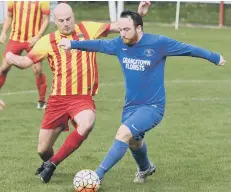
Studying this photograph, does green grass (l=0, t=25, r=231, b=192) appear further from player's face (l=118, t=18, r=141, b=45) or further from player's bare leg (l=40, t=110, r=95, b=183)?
player's face (l=118, t=18, r=141, b=45)

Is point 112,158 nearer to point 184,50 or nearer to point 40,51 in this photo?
point 184,50

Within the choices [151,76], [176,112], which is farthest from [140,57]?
[176,112]

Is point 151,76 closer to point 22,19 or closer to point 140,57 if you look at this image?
point 140,57

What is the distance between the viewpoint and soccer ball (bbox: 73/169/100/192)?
841cm

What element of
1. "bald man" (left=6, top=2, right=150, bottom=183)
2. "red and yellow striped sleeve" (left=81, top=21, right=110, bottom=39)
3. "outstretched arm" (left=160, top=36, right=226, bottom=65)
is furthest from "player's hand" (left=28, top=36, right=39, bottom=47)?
"outstretched arm" (left=160, top=36, right=226, bottom=65)

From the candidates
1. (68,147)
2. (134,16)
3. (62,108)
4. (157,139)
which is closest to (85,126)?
(68,147)

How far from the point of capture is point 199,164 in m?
10.2

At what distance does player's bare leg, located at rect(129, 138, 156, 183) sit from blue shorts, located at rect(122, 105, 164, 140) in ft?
1.01

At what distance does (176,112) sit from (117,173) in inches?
201

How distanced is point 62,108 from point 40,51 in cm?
76

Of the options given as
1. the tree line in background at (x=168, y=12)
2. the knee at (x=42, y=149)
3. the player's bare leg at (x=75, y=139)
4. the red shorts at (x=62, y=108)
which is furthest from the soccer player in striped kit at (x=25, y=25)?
the tree line in background at (x=168, y=12)

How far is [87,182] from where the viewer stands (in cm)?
840

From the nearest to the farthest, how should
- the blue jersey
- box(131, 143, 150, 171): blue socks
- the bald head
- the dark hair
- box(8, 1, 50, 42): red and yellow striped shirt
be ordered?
the dark hair
the blue jersey
box(131, 143, 150, 171): blue socks
the bald head
box(8, 1, 50, 42): red and yellow striped shirt

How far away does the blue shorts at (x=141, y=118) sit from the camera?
340 inches
